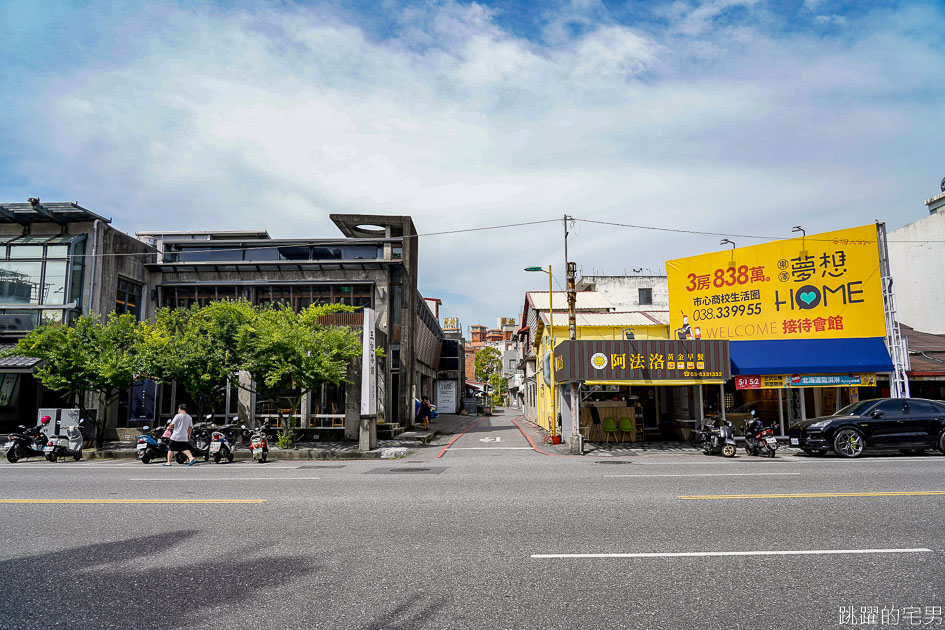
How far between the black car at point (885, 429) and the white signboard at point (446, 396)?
3607 centimetres

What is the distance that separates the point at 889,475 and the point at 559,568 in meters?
9.63

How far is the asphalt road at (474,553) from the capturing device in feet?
14.7

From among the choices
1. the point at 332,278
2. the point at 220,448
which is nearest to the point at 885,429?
the point at 220,448

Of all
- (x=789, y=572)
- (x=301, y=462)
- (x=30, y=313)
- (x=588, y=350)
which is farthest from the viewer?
(x=30, y=313)

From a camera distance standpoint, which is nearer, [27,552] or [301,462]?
[27,552]

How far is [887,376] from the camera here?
20.4 metres

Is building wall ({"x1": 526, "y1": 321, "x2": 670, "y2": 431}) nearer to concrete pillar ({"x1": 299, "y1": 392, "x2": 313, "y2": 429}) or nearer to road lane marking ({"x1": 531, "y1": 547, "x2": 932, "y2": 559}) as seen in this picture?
concrete pillar ({"x1": 299, "y1": 392, "x2": 313, "y2": 429})

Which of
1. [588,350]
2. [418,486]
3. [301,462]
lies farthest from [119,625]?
[588,350]

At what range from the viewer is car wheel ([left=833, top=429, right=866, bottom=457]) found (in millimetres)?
15422

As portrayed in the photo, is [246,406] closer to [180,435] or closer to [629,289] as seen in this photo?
[180,435]

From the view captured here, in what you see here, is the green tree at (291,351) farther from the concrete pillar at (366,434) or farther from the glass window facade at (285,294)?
the glass window facade at (285,294)

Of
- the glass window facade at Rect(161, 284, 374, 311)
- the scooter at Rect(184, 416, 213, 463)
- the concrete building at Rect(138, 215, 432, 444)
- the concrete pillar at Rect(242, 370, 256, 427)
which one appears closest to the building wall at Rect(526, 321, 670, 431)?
the concrete building at Rect(138, 215, 432, 444)

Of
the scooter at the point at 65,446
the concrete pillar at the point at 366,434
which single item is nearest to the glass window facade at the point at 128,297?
the scooter at the point at 65,446

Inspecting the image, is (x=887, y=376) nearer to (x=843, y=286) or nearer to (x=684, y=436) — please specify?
(x=843, y=286)
